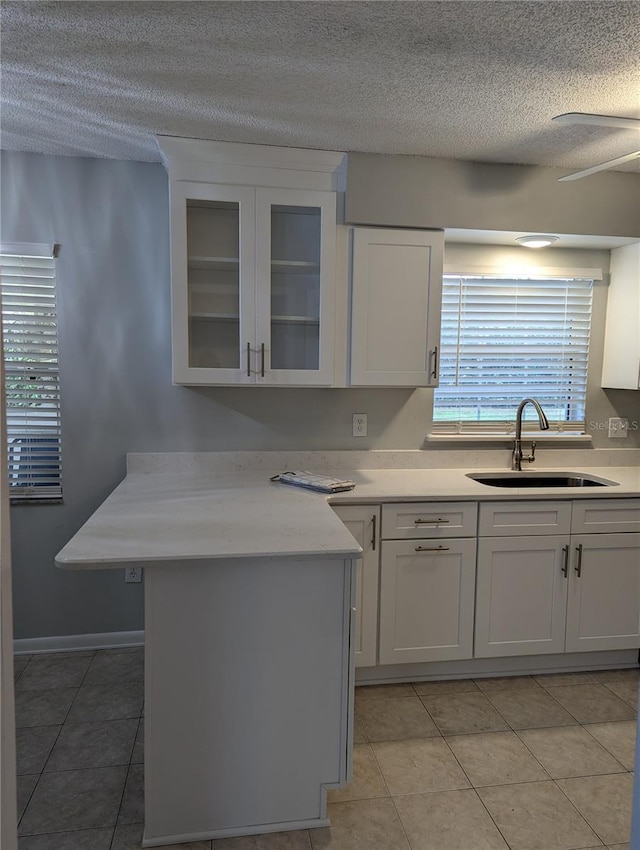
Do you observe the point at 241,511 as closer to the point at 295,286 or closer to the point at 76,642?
the point at 295,286

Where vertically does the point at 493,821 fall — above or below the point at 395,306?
below

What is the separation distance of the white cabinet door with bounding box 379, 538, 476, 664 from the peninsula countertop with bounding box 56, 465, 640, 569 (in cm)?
24

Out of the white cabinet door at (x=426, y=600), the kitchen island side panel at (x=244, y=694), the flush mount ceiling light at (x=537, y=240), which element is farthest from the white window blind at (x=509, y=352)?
the kitchen island side panel at (x=244, y=694)

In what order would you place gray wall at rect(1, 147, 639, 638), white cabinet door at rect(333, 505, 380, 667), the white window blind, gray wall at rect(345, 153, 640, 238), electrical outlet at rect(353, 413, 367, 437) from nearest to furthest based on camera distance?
1. white cabinet door at rect(333, 505, 380, 667)
2. gray wall at rect(345, 153, 640, 238)
3. gray wall at rect(1, 147, 639, 638)
4. electrical outlet at rect(353, 413, 367, 437)
5. the white window blind

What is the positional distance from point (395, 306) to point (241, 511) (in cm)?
121

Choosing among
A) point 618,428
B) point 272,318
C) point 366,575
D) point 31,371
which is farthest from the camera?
point 618,428

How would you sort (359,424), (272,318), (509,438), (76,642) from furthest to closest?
(509,438), (359,424), (76,642), (272,318)

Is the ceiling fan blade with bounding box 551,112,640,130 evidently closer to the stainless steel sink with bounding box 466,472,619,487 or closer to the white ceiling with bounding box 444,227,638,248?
the white ceiling with bounding box 444,227,638,248

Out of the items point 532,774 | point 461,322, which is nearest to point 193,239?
point 461,322

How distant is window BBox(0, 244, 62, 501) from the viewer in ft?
8.89

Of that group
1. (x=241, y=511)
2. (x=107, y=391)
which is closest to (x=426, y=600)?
(x=241, y=511)

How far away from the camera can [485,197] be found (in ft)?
8.78

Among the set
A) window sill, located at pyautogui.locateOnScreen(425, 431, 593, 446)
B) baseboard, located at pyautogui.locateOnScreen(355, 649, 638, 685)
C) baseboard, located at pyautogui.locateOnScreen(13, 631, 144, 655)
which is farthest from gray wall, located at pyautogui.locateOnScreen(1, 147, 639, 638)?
baseboard, located at pyautogui.locateOnScreen(355, 649, 638, 685)

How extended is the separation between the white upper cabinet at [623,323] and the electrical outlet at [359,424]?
1.41 meters
